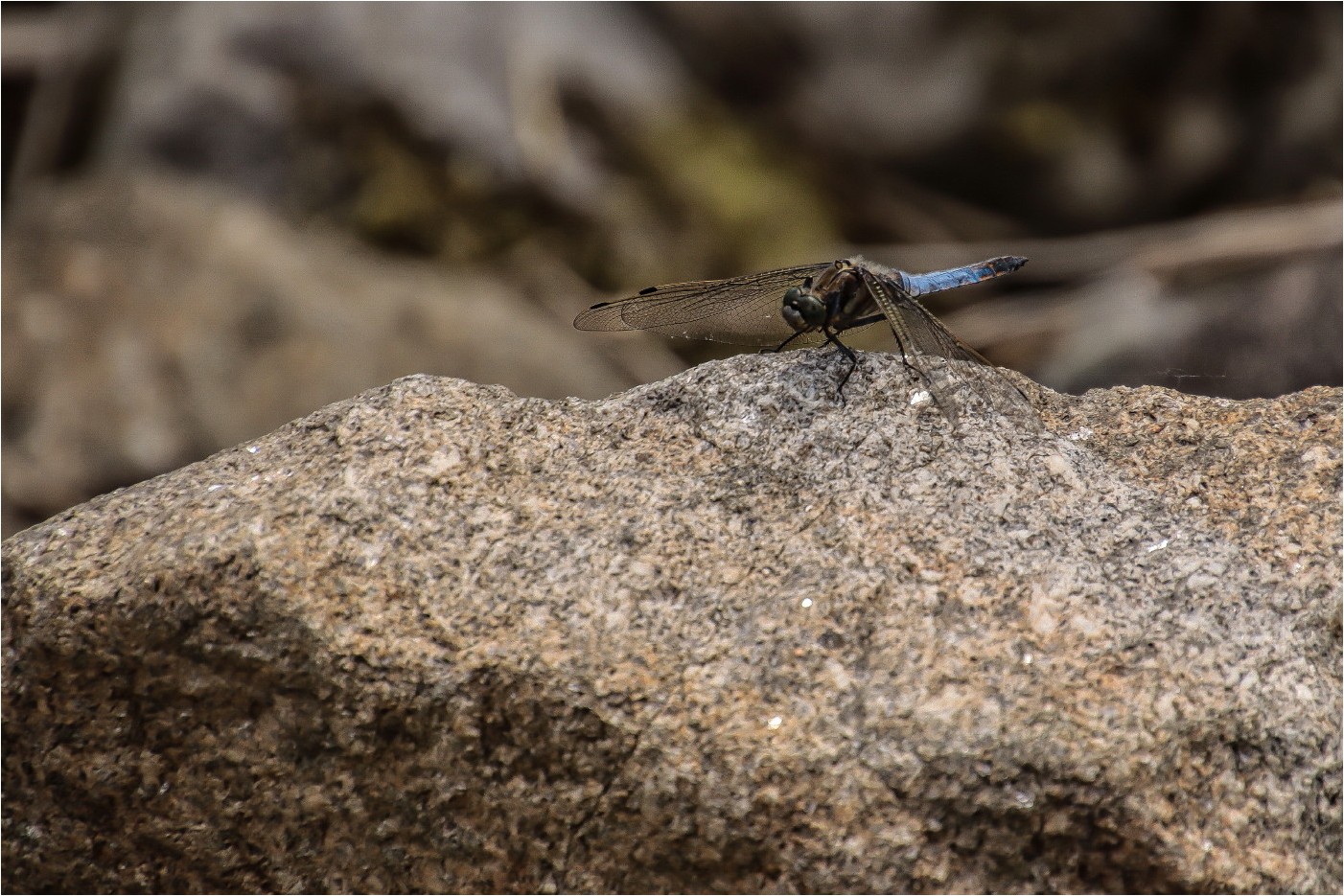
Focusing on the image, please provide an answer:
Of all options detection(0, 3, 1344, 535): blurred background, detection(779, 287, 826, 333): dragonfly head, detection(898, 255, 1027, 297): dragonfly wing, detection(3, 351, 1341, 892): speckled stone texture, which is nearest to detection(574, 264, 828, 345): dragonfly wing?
detection(779, 287, 826, 333): dragonfly head

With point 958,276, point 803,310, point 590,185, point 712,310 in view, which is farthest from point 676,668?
point 590,185

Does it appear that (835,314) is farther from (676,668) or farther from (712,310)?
(676,668)

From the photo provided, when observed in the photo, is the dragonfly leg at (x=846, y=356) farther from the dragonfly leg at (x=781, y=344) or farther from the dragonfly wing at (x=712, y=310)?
the dragonfly wing at (x=712, y=310)

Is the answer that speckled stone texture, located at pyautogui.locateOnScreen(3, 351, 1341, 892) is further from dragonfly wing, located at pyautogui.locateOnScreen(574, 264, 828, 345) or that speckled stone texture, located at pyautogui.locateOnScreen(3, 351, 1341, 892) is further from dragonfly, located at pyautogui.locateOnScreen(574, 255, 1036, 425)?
dragonfly wing, located at pyautogui.locateOnScreen(574, 264, 828, 345)

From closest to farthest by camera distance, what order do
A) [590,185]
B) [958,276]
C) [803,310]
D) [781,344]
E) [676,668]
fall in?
1. [676,668]
2. [803,310]
3. [781,344]
4. [958,276]
5. [590,185]

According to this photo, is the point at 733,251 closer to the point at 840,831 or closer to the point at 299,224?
the point at 299,224
